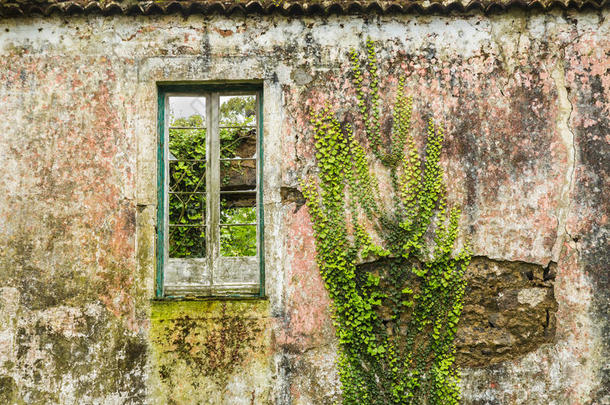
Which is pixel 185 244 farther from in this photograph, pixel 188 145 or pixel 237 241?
pixel 188 145

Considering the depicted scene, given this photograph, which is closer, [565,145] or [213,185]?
[565,145]

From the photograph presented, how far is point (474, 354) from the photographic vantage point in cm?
504

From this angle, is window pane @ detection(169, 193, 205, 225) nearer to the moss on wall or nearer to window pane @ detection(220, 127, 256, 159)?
window pane @ detection(220, 127, 256, 159)

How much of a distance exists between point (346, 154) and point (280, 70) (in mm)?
1033

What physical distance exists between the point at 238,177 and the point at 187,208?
1.96 ft

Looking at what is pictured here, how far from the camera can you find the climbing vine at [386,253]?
16.4 feet

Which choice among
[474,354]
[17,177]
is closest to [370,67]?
[474,354]

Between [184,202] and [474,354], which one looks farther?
[184,202]

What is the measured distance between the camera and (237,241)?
5.64 metres

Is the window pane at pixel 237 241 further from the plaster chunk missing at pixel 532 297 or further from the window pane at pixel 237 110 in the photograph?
the plaster chunk missing at pixel 532 297

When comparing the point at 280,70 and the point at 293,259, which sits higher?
the point at 280,70

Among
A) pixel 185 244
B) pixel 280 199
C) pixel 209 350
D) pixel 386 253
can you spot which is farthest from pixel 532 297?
pixel 185 244

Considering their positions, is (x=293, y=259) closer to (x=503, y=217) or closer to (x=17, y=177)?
(x=503, y=217)

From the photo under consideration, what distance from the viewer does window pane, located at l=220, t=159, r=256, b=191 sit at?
5555mm
